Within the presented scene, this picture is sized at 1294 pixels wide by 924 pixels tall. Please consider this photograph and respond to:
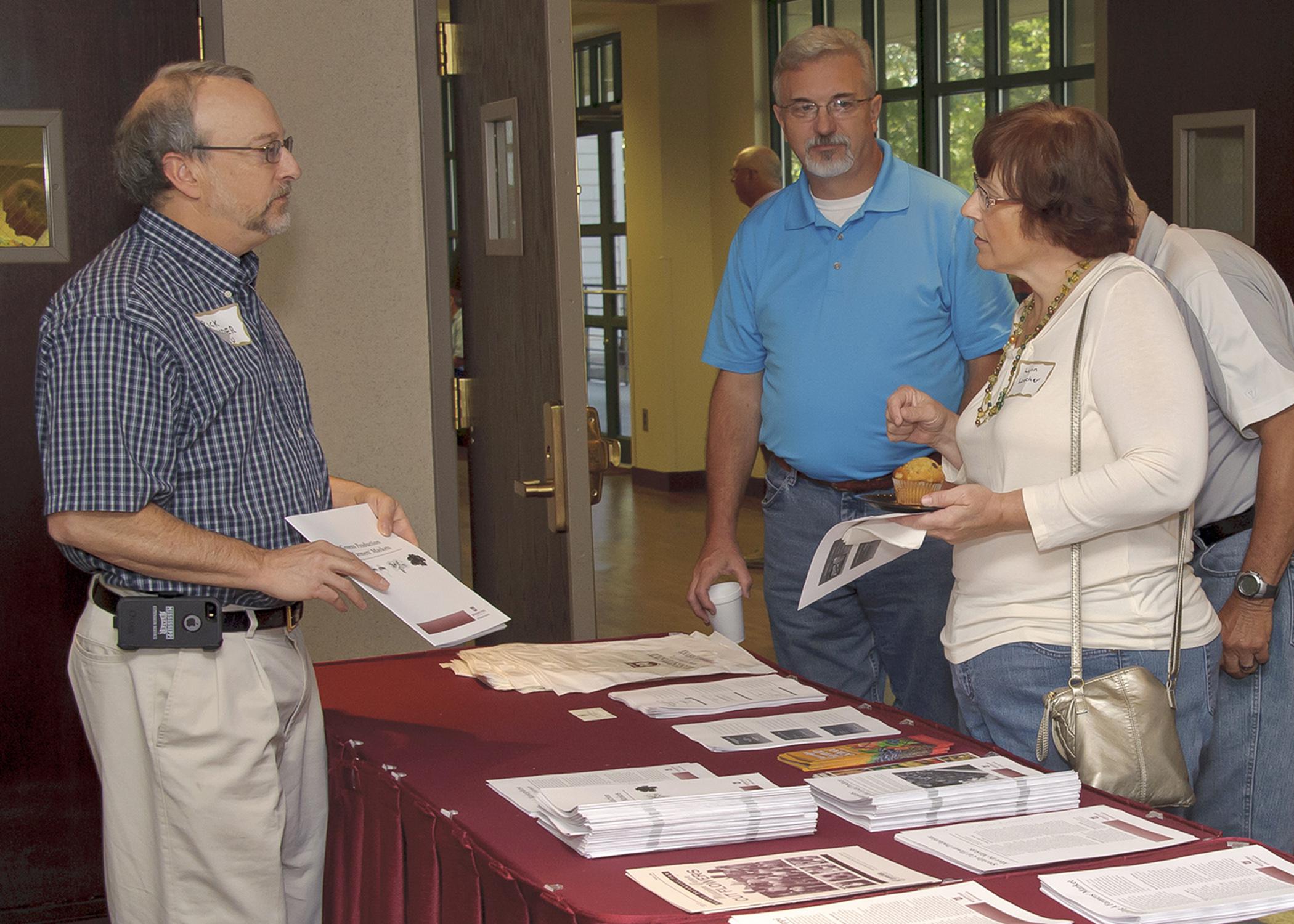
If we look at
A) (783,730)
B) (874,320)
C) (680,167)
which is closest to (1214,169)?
(874,320)

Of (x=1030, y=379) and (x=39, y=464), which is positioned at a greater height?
(x=1030, y=379)

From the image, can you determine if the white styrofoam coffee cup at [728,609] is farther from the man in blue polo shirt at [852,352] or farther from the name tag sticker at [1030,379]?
the name tag sticker at [1030,379]

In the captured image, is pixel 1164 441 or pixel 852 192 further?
pixel 852 192

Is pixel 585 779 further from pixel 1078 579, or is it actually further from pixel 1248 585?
pixel 1248 585

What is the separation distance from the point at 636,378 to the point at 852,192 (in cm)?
768

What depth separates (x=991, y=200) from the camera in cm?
213

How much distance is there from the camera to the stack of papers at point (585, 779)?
1806 millimetres

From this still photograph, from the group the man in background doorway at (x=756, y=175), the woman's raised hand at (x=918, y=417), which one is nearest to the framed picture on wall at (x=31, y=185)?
the woman's raised hand at (x=918, y=417)

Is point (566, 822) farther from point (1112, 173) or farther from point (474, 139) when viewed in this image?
point (474, 139)

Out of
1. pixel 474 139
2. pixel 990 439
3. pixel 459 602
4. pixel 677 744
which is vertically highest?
pixel 474 139

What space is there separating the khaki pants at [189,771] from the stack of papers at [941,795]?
0.84m

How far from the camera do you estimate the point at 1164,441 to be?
1.91 metres

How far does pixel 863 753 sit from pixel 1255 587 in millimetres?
970

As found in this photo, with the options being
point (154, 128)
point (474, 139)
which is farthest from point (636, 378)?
point (154, 128)
